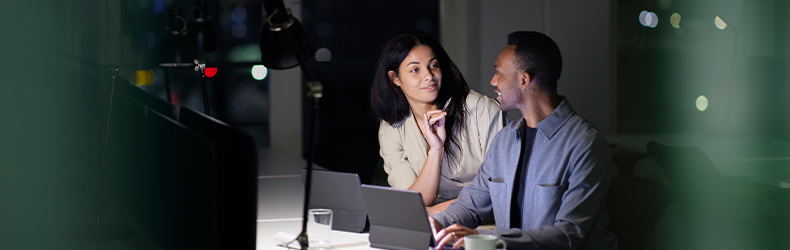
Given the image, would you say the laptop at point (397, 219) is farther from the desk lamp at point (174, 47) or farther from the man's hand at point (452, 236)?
the desk lamp at point (174, 47)

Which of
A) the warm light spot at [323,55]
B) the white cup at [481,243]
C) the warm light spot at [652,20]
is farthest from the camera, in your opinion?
the warm light spot at [323,55]

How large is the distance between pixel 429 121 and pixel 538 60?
50cm

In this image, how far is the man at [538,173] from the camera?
4.36 feet

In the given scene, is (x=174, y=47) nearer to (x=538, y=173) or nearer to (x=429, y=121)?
(x=429, y=121)

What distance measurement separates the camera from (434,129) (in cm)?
200

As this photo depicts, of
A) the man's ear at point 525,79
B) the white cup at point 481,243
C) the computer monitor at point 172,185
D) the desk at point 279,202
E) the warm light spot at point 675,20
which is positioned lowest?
the desk at point 279,202

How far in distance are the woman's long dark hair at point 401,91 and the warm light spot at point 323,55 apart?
2510mm

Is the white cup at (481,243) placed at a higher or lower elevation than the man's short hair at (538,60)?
lower

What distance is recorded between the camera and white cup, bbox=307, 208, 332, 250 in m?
1.24

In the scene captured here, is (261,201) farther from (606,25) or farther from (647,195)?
(606,25)

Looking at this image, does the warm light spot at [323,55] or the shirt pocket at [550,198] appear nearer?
the shirt pocket at [550,198]

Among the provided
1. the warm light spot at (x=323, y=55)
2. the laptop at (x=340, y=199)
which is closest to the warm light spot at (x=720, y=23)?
the laptop at (x=340, y=199)

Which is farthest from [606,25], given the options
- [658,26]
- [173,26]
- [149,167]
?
[149,167]

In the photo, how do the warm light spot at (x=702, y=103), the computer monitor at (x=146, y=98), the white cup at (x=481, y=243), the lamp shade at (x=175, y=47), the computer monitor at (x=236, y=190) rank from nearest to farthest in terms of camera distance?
1. the computer monitor at (x=236, y=190)
2. the white cup at (x=481, y=243)
3. the computer monitor at (x=146, y=98)
4. the lamp shade at (x=175, y=47)
5. the warm light spot at (x=702, y=103)
